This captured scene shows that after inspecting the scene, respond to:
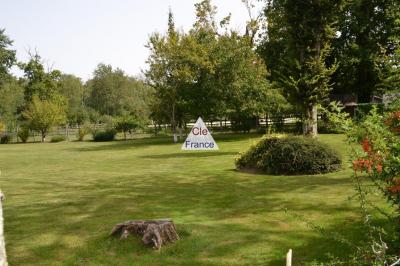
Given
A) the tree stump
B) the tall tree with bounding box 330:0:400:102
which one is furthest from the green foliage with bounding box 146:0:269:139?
the tree stump

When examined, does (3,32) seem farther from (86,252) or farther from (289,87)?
(86,252)

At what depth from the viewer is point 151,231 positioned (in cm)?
762

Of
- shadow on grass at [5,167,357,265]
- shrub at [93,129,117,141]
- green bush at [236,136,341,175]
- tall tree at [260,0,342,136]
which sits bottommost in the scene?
shadow on grass at [5,167,357,265]

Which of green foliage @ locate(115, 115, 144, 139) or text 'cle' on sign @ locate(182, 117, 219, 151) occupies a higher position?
green foliage @ locate(115, 115, 144, 139)

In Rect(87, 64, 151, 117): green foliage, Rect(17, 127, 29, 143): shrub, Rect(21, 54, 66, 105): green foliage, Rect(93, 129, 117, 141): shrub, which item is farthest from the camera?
Rect(87, 64, 151, 117): green foliage

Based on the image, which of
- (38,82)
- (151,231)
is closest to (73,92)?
(38,82)

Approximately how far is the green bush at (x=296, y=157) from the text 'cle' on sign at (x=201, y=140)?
211 inches

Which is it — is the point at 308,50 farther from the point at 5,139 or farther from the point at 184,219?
the point at 5,139

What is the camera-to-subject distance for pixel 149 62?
125 feet

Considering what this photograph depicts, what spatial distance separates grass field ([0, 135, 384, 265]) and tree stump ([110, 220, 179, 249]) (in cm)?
16

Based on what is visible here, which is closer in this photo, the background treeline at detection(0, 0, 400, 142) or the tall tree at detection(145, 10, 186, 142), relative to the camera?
the background treeline at detection(0, 0, 400, 142)

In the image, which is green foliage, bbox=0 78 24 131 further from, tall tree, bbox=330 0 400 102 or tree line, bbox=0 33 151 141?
tall tree, bbox=330 0 400 102

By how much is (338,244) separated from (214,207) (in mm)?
3740

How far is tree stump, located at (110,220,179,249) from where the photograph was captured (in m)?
7.50
